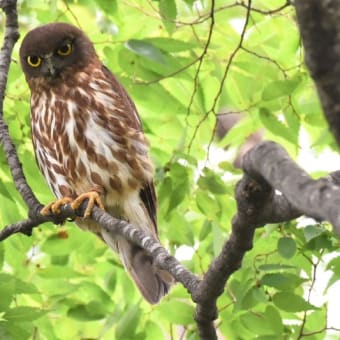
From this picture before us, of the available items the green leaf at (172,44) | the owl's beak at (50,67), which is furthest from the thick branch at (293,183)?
the owl's beak at (50,67)

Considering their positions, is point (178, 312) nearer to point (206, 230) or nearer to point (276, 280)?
point (206, 230)

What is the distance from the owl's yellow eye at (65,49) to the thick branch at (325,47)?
301 centimetres

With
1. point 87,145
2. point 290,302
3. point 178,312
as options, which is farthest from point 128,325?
point 87,145

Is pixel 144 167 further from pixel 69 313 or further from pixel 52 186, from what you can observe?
pixel 69 313

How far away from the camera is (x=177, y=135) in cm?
391

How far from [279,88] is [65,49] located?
121cm

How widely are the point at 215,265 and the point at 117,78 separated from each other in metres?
2.06

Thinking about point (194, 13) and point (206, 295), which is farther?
point (194, 13)

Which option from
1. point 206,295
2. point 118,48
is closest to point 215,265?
point 206,295

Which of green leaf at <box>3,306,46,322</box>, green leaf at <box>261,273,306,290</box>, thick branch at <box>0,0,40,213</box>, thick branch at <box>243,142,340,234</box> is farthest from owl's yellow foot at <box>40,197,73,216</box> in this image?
thick branch at <box>243,142,340,234</box>

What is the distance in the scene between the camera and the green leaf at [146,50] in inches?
120

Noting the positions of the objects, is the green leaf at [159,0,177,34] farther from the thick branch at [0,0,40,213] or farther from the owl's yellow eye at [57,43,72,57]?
the owl's yellow eye at [57,43,72,57]

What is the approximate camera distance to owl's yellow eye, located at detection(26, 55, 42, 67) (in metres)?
3.96

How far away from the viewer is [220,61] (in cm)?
377
